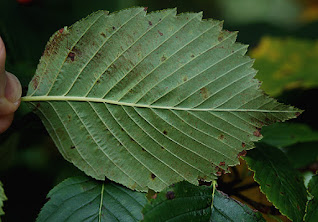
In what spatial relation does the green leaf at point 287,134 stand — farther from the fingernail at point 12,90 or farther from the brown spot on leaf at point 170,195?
the fingernail at point 12,90

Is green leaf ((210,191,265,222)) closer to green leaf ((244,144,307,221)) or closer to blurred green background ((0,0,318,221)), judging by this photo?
green leaf ((244,144,307,221))

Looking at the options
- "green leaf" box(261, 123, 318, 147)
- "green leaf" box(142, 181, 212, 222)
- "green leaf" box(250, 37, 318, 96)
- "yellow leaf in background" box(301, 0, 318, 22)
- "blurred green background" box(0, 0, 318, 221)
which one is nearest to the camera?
"green leaf" box(142, 181, 212, 222)

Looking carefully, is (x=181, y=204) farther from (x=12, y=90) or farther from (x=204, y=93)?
(x=12, y=90)

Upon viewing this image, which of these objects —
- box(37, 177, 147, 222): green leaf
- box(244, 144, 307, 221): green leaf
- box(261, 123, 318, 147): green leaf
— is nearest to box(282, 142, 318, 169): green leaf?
box(261, 123, 318, 147): green leaf

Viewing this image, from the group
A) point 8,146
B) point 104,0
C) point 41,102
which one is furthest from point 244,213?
point 104,0

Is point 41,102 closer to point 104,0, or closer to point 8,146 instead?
point 8,146

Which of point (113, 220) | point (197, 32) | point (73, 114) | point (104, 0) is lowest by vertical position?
point (113, 220)

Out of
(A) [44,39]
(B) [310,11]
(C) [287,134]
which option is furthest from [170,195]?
(B) [310,11]
